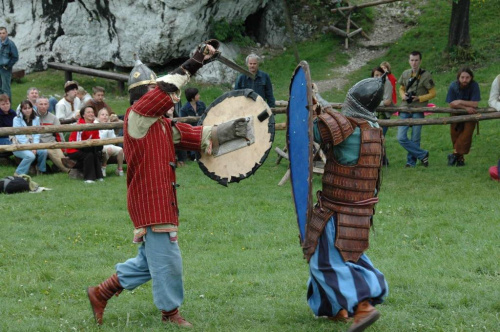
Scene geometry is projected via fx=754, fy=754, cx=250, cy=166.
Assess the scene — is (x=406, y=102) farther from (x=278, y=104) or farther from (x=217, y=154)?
(x=217, y=154)

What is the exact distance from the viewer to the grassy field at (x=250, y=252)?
548 cm

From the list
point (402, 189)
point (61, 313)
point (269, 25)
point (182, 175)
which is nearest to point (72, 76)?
point (269, 25)

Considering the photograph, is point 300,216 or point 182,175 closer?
point 300,216

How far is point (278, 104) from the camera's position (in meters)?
12.1

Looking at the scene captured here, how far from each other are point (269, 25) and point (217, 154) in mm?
15225

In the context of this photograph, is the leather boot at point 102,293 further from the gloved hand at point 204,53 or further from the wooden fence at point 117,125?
the wooden fence at point 117,125

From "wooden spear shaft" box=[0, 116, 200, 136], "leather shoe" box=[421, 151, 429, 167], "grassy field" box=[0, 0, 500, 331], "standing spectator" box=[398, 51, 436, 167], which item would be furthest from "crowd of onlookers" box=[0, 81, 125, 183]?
"leather shoe" box=[421, 151, 429, 167]

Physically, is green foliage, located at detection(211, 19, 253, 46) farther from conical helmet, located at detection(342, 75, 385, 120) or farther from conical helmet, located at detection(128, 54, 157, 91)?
conical helmet, located at detection(342, 75, 385, 120)

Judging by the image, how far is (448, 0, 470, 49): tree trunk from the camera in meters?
17.1

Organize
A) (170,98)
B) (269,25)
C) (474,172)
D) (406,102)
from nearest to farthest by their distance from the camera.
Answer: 1. (170,98)
2. (474,172)
3. (406,102)
4. (269,25)

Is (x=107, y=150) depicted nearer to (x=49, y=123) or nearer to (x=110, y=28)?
(x=49, y=123)

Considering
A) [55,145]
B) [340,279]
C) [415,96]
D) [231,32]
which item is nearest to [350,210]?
[340,279]

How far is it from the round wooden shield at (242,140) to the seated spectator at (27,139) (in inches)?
279

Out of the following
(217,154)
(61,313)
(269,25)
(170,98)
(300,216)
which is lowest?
(61,313)
